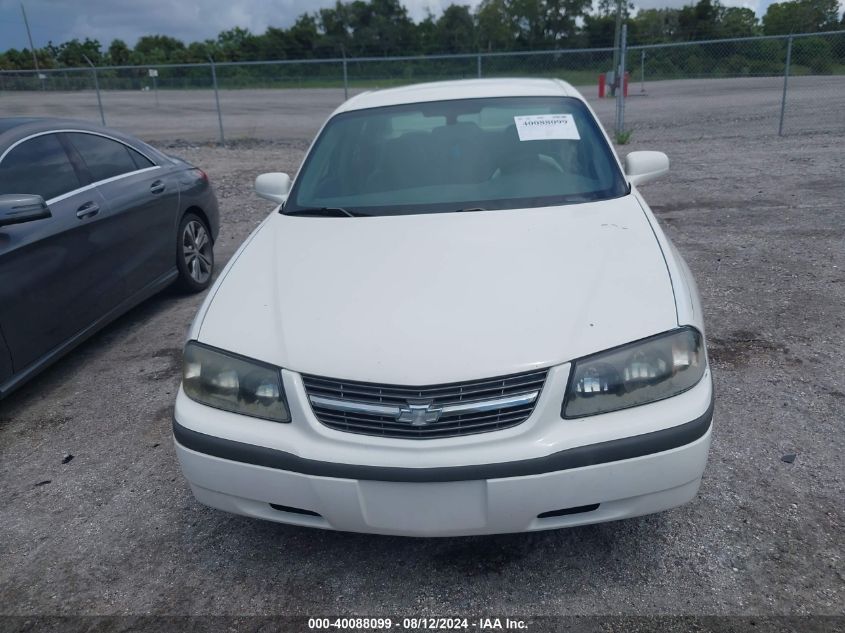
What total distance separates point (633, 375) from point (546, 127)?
6.13 ft

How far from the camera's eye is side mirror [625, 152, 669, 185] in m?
3.81

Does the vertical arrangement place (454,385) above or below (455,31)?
below

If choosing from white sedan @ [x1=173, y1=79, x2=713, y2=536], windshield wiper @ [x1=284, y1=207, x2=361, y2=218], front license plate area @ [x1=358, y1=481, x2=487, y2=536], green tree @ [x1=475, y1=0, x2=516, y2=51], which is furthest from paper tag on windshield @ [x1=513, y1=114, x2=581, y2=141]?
green tree @ [x1=475, y1=0, x2=516, y2=51]

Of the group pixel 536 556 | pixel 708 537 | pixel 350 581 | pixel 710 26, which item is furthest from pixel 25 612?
pixel 710 26

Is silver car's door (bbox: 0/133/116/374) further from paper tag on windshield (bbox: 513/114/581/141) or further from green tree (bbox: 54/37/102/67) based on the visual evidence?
green tree (bbox: 54/37/102/67)

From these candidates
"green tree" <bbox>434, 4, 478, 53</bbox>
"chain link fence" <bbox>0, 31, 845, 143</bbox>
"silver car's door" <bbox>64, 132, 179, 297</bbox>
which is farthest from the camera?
"green tree" <bbox>434, 4, 478, 53</bbox>

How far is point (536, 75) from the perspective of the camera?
23453 mm

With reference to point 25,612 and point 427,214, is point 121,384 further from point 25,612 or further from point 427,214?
point 427,214

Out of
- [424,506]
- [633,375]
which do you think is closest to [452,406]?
[424,506]

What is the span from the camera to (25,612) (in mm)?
2484

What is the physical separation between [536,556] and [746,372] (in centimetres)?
197

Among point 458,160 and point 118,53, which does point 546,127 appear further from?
point 118,53

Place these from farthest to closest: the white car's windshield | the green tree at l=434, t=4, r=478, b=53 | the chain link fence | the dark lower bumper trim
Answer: the green tree at l=434, t=4, r=478, b=53 → the chain link fence → the white car's windshield → the dark lower bumper trim

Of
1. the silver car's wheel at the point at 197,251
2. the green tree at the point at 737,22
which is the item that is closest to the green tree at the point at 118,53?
the green tree at the point at 737,22
